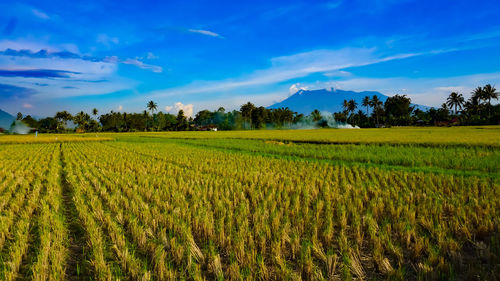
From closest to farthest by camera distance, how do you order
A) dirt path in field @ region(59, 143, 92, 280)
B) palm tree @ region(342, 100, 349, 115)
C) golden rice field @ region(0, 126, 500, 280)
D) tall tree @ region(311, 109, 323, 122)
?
golden rice field @ region(0, 126, 500, 280) → dirt path in field @ region(59, 143, 92, 280) → palm tree @ region(342, 100, 349, 115) → tall tree @ region(311, 109, 323, 122)

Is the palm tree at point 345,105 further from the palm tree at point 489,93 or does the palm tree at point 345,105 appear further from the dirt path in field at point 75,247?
the dirt path in field at point 75,247

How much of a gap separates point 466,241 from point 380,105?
100 metres

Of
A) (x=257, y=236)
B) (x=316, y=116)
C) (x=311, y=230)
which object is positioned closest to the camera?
(x=257, y=236)

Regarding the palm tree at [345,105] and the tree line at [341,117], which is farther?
the palm tree at [345,105]

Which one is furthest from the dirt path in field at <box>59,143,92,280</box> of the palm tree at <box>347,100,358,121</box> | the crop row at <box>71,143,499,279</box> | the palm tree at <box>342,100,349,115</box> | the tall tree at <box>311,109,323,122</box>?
the tall tree at <box>311,109,323,122</box>

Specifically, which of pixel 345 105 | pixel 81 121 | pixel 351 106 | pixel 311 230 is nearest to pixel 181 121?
pixel 81 121

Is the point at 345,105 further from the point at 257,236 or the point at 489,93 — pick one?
the point at 257,236

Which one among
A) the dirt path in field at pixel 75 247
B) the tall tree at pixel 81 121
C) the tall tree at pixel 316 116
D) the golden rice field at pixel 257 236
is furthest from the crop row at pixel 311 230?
the tall tree at pixel 316 116

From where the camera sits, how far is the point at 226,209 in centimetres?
535

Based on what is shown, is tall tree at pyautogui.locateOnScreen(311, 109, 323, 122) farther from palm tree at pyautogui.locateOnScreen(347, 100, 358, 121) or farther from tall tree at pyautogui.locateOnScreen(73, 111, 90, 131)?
tall tree at pyautogui.locateOnScreen(73, 111, 90, 131)

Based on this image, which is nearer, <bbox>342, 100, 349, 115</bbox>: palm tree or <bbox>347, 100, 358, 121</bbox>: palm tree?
<bbox>347, 100, 358, 121</bbox>: palm tree

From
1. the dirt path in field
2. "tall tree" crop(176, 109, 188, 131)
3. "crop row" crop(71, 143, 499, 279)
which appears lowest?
the dirt path in field

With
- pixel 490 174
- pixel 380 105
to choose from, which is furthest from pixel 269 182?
pixel 380 105

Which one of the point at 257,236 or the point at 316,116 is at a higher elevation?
the point at 316,116
